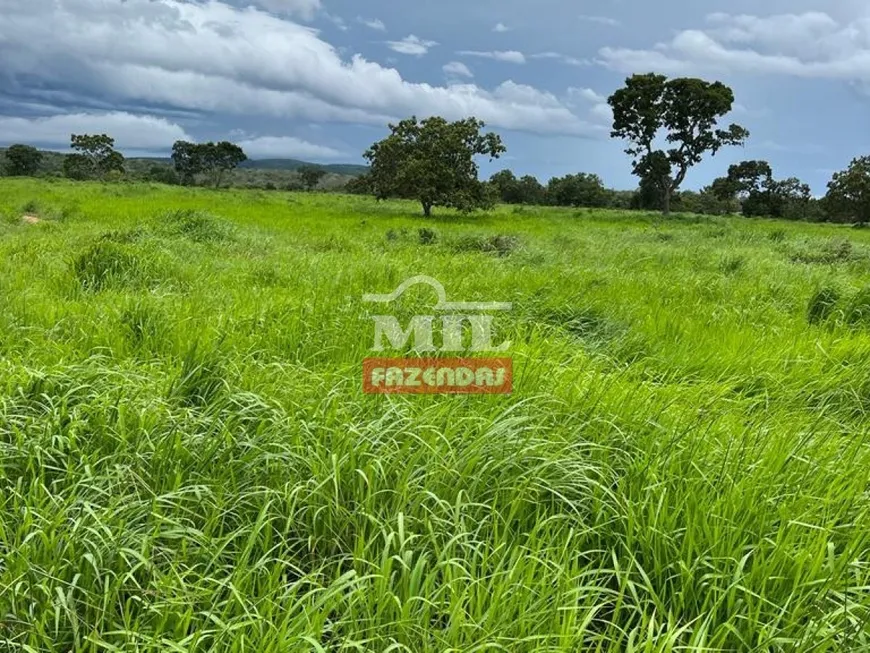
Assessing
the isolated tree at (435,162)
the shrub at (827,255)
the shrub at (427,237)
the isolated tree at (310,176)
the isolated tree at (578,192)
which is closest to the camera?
the shrub at (827,255)

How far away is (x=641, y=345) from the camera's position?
4719mm

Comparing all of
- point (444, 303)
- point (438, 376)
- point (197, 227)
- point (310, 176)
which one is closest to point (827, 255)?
point (444, 303)

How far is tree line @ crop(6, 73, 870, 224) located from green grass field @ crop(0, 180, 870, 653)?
755 inches

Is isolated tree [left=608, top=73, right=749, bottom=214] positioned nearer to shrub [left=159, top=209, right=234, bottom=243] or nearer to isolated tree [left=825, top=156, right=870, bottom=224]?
isolated tree [left=825, top=156, right=870, bottom=224]

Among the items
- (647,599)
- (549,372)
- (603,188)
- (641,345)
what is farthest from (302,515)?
(603,188)

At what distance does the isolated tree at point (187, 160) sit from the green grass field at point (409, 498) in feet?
242

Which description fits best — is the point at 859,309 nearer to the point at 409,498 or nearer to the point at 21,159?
the point at 409,498

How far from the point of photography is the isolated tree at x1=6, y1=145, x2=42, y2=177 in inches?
2699

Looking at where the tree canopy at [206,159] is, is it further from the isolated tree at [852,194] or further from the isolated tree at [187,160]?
the isolated tree at [852,194]

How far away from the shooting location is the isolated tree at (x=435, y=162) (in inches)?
877

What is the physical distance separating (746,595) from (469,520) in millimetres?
929

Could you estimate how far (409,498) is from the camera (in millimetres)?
2148

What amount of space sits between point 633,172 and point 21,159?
235 ft

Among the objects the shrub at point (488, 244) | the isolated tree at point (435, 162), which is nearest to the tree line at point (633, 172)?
the isolated tree at point (435, 162)
